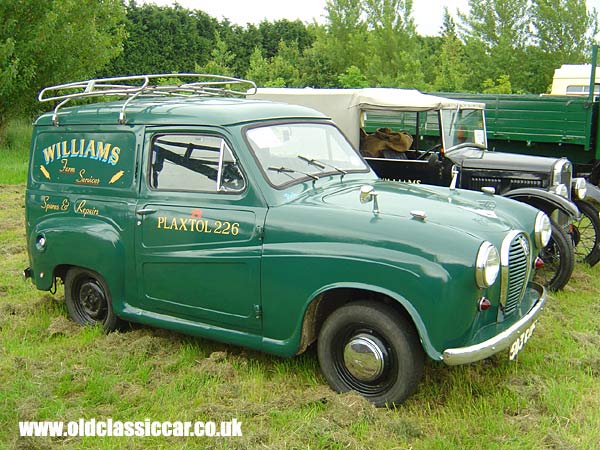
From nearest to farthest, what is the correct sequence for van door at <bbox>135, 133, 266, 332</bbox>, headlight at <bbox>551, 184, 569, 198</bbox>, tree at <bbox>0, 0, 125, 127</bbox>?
1. van door at <bbox>135, 133, 266, 332</bbox>
2. headlight at <bbox>551, 184, 569, 198</bbox>
3. tree at <bbox>0, 0, 125, 127</bbox>

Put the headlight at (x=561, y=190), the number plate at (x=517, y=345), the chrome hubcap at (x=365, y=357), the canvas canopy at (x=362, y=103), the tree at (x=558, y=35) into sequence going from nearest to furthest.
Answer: the chrome hubcap at (x=365, y=357)
the number plate at (x=517, y=345)
the headlight at (x=561, y=190)
the canvas canopy at (x=362, y=103)
the tree at (x=558, y=35)

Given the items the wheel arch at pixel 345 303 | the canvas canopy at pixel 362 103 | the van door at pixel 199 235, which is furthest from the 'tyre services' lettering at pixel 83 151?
the canvas canopy at pixel 362 103

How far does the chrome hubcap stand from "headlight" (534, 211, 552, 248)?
5.23ft

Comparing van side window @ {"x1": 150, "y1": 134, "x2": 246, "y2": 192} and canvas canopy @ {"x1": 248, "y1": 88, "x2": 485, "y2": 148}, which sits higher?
canvas canopy @ {"x1": 248, "y1": 88, "x2": 485, "y2": 148}

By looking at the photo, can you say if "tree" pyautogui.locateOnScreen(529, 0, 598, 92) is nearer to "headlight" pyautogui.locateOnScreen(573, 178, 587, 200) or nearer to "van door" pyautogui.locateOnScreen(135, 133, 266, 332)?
"headlight" pyautogui.locateOnScreen(573, 178, 587, 200)

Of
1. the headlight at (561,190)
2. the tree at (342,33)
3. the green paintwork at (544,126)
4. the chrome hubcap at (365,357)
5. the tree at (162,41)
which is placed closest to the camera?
the chrome hubcap at (365,357)

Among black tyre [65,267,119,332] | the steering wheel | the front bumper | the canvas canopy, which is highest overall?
the canvas canopy

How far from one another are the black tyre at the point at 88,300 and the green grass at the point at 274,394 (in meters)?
0.11

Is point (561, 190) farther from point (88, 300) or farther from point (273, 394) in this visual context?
point (88, 300)

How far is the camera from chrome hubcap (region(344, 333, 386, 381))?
3.58m

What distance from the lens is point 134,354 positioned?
14.4 ft

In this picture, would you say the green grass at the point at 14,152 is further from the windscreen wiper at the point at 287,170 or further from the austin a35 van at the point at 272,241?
the windscreen wiper at the point at 287,170

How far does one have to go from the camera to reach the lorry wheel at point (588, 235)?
6676 mm

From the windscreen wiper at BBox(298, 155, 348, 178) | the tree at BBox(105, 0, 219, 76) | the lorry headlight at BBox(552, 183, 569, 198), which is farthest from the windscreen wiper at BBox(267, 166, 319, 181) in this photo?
the tree at BBox(105, 0, 219, 76)
